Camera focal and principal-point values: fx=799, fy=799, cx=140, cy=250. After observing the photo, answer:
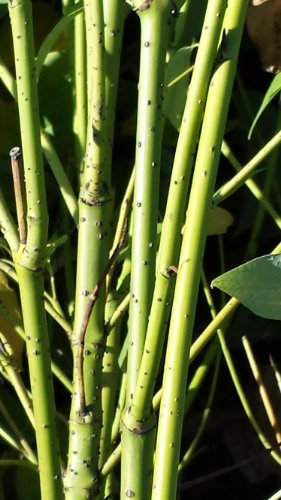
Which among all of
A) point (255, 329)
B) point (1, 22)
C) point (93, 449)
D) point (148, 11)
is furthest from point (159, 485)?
point (1, 22)

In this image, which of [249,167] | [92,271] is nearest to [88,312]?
[92,271]

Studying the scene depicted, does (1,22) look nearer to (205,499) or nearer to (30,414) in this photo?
(30,414)

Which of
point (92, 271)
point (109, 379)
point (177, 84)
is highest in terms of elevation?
point (177, 84)

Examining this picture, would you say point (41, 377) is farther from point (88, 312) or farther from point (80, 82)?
point (80, 82)

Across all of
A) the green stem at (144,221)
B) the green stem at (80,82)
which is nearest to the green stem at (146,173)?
the green stem at (144,221)

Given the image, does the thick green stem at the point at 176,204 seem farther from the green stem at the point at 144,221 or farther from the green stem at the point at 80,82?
the green stem at the point at 80,82

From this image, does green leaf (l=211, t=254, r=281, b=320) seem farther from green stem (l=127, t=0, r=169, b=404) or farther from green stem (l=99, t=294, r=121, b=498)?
green stem (l=99, t=294, r=121, b=498)
